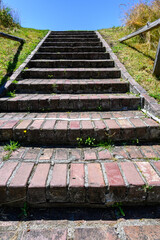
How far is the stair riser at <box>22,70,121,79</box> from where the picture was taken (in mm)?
3111

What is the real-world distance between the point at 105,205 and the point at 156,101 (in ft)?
5.29

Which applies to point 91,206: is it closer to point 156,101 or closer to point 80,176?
point 80,176

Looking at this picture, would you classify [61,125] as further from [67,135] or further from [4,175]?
[4,175]

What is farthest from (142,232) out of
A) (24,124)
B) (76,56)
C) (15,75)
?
(76,56)

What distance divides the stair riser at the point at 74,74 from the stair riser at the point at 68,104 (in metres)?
1.07

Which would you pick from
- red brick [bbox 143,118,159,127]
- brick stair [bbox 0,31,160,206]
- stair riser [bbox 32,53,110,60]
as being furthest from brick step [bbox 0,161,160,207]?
stair riser [bbox 32,53,110,60]

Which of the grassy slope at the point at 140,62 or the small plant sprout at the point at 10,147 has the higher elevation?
the grassy slope at the point at 140,62

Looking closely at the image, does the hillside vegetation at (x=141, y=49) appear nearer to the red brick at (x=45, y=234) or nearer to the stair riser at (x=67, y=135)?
the stair riser at (x=67, y=135)


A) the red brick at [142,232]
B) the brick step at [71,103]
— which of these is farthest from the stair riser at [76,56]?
the red brick at [142,232]

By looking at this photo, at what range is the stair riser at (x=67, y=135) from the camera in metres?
1.70

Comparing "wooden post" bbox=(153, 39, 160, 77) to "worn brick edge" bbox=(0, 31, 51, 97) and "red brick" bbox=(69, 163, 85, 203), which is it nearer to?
"red brick" bbox=(69, 163, 85, 203)

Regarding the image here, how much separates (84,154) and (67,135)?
30 cm

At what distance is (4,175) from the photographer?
1.27 meters

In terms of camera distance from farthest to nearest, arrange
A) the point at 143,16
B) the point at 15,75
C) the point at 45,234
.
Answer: the point at 143,16 → the point at 15,75 → the point at 45,234
